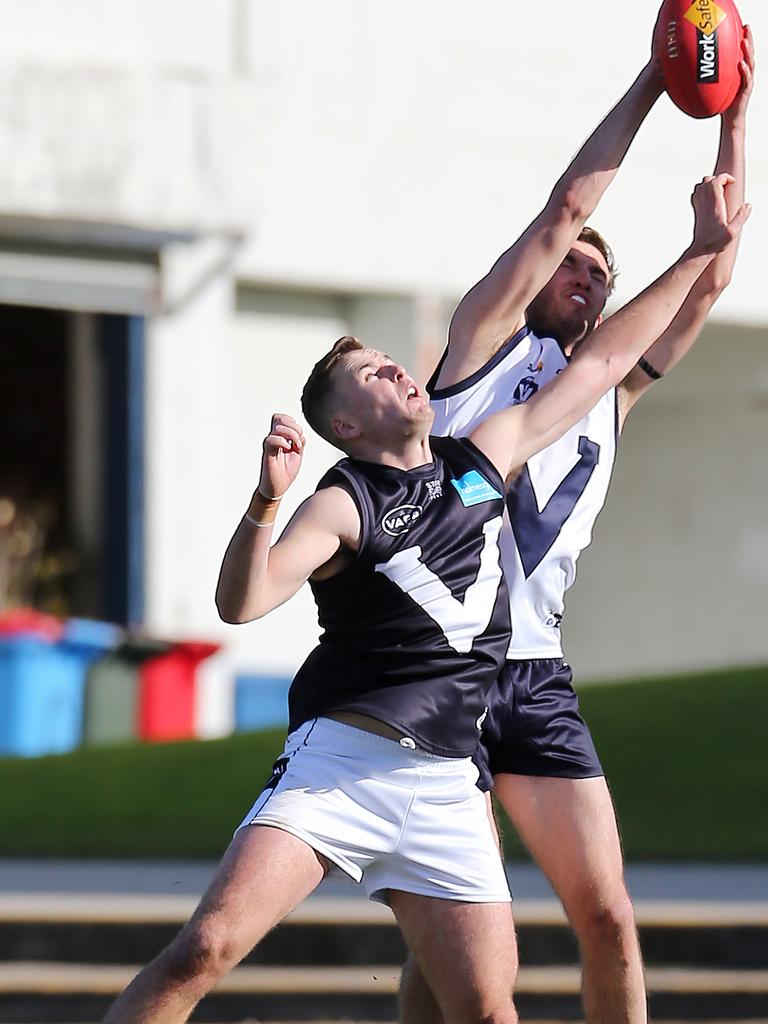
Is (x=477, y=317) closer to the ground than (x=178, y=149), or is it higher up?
closer to the ground

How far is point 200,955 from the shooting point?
396 cm

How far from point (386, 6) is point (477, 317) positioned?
9.93 meters

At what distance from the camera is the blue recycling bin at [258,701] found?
45.1 feet

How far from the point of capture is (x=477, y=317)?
470 cm

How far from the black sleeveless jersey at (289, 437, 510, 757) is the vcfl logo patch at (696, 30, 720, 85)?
1.10 metres

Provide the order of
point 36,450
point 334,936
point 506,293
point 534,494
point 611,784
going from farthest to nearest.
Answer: point 36,450 < point 611,784 < point 334,936 < point 534,494 < point 506,293

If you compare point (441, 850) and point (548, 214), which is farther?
point (548, 214)

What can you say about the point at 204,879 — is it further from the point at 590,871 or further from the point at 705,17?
the point at 705,17

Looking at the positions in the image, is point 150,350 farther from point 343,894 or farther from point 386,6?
point 343,894

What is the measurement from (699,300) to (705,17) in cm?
61

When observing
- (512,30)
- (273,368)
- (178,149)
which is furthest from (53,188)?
(512,30)

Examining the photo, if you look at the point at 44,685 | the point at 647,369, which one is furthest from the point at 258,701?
the point at 647,369

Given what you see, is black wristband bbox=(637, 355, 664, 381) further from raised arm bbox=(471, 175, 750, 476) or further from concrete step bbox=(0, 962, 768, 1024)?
concrete step bbox=(0, 962, 768, 1024)

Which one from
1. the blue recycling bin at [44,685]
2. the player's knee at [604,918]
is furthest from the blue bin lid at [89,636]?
the player's knee at [604,918]
